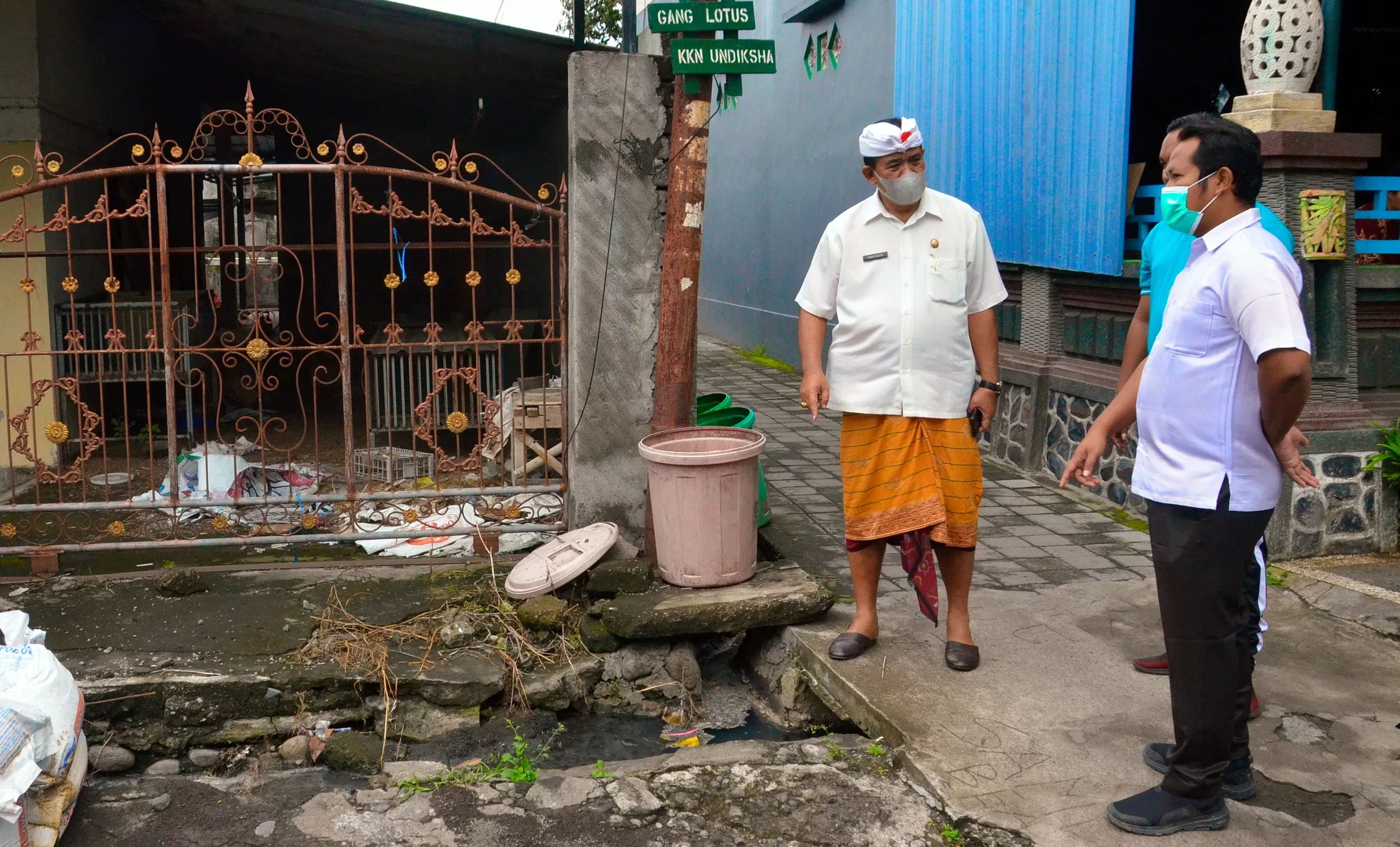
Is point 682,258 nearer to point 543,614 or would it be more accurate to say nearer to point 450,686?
point 543,614

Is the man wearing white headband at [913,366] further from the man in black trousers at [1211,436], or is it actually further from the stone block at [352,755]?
the stone block at [352,755]

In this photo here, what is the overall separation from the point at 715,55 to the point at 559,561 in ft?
7.77

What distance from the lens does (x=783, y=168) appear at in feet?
46.0

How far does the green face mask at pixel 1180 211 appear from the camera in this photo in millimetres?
3244

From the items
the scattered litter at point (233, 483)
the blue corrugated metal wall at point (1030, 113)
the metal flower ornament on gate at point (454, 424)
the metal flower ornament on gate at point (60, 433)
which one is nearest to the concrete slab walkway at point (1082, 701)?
the metal flower ornament on gate at point (454, 424)

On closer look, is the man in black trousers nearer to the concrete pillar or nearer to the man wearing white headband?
the man wearing white headband

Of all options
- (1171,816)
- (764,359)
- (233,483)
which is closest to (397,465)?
(233,483)

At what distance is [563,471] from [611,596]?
2.91ft

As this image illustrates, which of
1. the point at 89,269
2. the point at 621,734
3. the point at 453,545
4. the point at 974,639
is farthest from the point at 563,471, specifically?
the point at 89,269

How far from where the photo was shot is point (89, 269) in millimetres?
9305

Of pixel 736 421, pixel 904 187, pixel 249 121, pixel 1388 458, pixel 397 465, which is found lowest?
pixel 397 465

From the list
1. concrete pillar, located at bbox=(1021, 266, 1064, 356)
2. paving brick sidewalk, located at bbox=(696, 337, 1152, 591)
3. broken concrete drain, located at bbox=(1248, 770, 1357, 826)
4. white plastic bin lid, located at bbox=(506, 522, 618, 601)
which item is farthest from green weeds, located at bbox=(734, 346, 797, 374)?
broken concrete drain, located at bbox=(1248, 770, 1357, 826)

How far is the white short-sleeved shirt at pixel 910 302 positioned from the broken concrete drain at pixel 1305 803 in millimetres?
1601

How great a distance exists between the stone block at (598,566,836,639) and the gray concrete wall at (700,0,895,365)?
6935 mm
